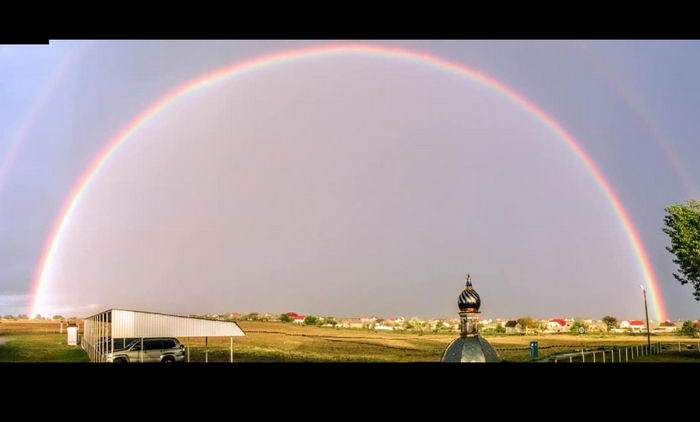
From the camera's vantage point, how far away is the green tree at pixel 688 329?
247ft

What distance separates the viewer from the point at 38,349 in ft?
171

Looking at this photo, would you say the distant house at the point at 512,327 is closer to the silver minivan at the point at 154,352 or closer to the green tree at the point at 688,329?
the green tree at the point at 688,329

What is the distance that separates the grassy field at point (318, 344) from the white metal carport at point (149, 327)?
73.4 ft

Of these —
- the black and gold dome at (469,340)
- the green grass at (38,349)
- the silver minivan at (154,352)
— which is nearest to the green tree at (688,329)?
the green grass at (38,349)

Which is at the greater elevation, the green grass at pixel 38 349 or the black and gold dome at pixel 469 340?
the black and gold dome at pixel 469 340

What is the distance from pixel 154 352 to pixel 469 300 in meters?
13.0

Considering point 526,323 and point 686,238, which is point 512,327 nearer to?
point 526,323

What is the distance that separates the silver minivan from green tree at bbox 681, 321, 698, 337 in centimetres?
6685

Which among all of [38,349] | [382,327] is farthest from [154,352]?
[382,327]

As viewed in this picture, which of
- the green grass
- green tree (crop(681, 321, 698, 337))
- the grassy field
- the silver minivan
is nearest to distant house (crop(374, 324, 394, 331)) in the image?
the grassy field
